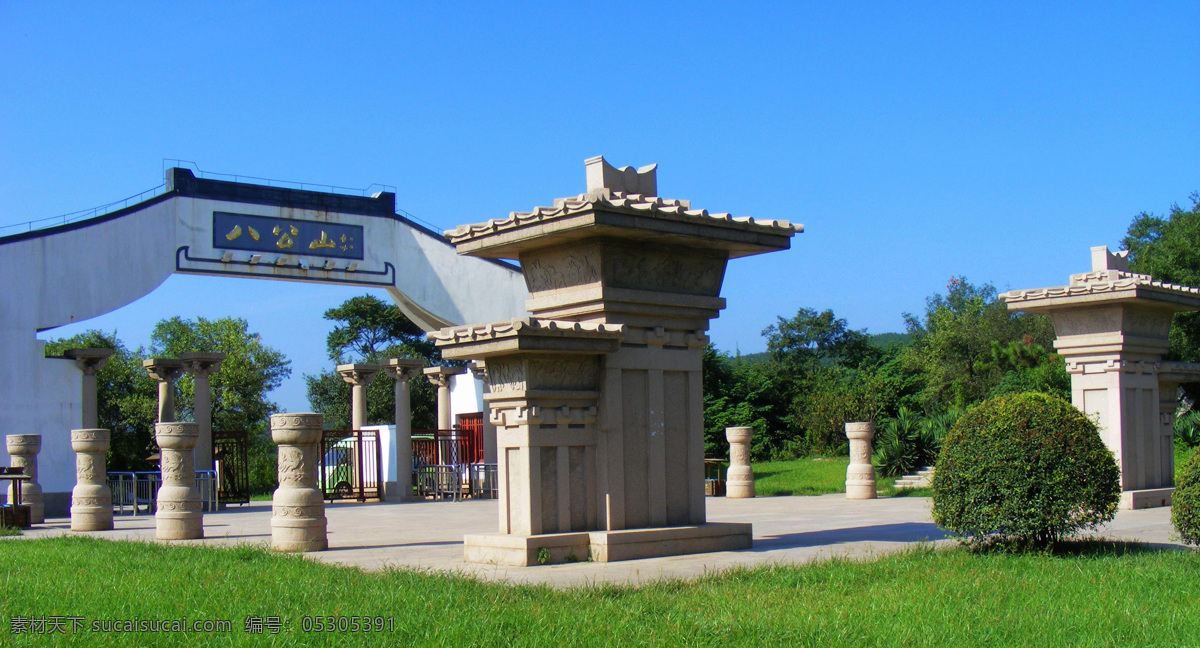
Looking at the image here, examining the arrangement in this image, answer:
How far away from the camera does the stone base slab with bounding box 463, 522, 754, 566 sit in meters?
10.3

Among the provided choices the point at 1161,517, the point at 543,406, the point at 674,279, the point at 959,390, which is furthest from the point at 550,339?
the point at 959,390

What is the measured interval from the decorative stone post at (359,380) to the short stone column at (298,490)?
48.1 ft

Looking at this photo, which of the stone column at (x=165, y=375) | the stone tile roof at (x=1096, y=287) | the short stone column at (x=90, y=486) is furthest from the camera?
the stone column at (x=165, y=375)

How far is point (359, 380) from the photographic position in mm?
27328

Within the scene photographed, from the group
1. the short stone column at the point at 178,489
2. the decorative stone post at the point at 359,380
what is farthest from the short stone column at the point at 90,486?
the decorative stone post at the point at 359,380

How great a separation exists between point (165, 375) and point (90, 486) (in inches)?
363

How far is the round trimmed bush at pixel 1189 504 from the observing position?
30.5ft

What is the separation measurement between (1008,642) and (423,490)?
2180 cm

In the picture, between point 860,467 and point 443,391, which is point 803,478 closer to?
point 860,467

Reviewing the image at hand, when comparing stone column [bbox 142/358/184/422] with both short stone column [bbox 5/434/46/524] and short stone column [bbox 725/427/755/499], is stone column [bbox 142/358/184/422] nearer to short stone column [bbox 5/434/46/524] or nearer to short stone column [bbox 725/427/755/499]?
short stone column [bbox 5/434/46/524]

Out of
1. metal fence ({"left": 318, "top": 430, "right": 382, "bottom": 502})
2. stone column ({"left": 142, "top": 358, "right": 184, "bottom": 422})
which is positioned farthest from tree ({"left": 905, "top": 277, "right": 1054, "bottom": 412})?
stone column ({"left": 142, "top": 358, "right": 184, "bottom": 422})

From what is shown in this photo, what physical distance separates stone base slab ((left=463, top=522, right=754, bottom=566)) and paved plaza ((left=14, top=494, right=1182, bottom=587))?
6.2 inches

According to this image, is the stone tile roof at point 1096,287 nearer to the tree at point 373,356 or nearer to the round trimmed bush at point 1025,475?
the round trimmed bush at point 1025,475

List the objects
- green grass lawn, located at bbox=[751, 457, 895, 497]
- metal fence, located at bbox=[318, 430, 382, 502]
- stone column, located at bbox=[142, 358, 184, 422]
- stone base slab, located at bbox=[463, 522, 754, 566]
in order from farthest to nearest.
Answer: metal fence, located at bbox=[318, 430, 382, 502], green grass lawn, located at bbox=[751, 457, 895, 497], stone column, located at bbox=[142, 358, 184, 422], stone base slab, located at bbox=[463, 522, 754, 566]
